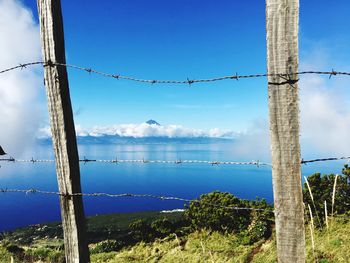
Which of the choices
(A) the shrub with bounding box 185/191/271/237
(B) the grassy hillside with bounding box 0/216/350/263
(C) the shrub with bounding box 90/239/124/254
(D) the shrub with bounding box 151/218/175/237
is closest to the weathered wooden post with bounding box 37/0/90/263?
(B) the grassy hillside with bounding box 0/216/350/263

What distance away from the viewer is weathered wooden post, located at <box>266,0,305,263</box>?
115 inches

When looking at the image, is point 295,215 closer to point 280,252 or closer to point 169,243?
point 280,252

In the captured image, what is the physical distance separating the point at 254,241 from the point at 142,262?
408cm

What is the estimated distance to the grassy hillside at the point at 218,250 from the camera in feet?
27.8

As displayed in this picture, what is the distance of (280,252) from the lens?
10.3ft

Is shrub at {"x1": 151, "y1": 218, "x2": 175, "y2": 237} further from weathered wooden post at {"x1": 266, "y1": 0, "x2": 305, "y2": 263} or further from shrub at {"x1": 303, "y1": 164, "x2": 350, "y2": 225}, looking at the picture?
weathered wooden post at {"x1": 266, "y1": 0, "x2": 305, "y2": 263}

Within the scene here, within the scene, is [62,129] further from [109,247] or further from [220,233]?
[109,247]

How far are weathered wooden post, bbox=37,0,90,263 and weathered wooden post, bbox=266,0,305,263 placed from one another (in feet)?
6.97

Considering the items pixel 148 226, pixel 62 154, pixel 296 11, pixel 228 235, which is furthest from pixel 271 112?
pixel 148 226

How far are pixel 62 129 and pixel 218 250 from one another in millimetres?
9866

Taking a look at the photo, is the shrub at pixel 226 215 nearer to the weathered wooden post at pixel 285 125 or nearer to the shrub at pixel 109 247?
the shrub at pixel 109 247

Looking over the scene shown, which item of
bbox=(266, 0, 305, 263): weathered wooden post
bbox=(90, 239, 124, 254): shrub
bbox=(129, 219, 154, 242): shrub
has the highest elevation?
bbox=(266, 0, 305, 263): weathered wooden post

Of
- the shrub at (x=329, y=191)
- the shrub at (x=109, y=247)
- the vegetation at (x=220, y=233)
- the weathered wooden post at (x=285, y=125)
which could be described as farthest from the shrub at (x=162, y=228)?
the weathered wooden post at (x=285, y=125)

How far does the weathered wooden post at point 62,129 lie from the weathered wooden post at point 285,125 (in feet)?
6.97
